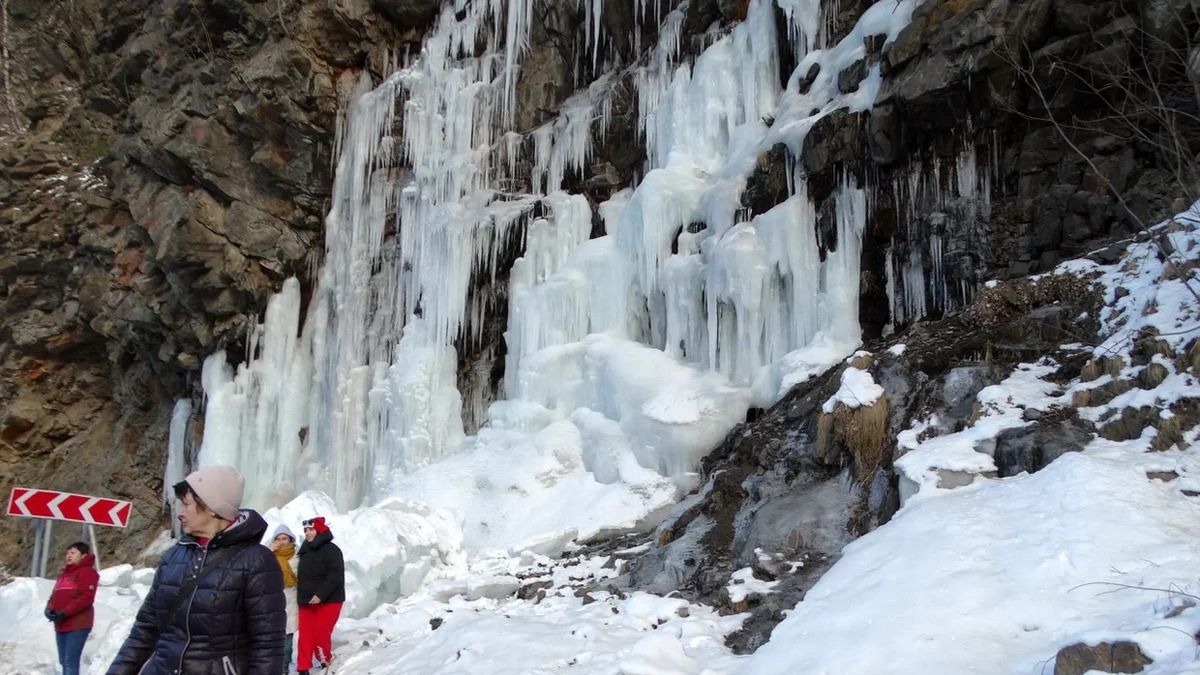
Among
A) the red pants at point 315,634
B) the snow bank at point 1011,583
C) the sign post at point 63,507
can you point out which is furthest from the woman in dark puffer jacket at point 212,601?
the sign post at point 63,507

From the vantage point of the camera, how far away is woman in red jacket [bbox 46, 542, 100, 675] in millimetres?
6316

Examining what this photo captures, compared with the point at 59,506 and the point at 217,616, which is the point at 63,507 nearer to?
the point at 59,506

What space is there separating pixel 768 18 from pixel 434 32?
934 cm

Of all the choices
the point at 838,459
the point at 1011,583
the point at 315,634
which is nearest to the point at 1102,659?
the point at 1011,583

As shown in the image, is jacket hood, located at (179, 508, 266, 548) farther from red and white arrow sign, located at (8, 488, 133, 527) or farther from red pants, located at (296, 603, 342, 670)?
red and white arrow sign, located at (8, 488, 133, 527)

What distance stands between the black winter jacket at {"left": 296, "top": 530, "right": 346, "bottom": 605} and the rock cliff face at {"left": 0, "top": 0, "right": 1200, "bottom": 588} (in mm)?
2848

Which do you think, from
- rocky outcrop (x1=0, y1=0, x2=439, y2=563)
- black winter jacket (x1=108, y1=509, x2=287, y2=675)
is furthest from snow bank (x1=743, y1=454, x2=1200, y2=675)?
rocky outcrop (x1=0, y1=0, x2=439, y2=563)

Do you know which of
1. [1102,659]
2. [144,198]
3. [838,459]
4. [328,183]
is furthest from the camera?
[144,198]

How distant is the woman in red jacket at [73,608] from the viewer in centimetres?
632

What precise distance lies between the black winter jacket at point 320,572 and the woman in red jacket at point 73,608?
1748 mm

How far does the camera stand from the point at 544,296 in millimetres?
14414

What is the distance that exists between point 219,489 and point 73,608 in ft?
14.7

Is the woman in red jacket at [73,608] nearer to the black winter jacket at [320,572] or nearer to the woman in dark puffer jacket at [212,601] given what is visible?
the black winter jacket at [320,572]

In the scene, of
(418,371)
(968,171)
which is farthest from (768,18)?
(418,371)
